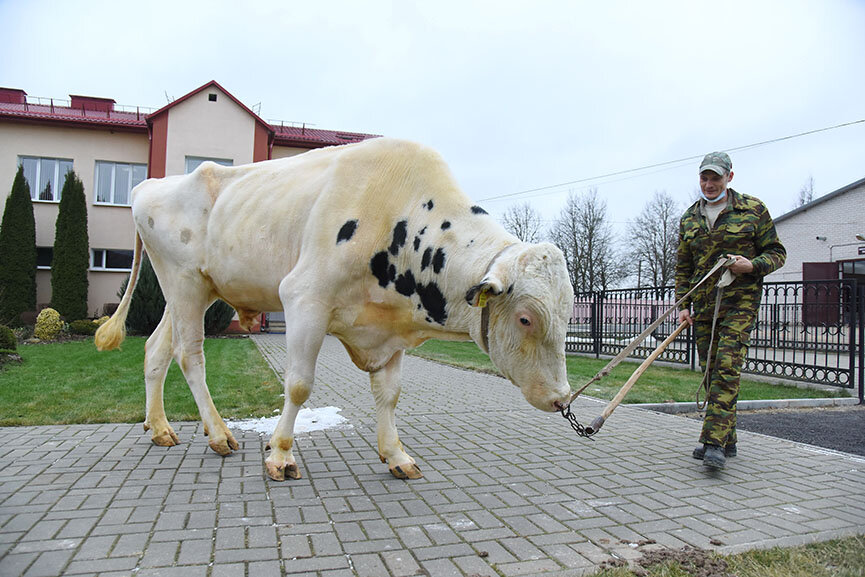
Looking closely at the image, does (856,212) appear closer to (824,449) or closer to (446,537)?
(824,449)

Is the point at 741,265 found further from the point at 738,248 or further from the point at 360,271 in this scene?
the point at 360,271

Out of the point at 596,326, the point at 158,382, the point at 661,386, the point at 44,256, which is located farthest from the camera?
the point at 44,256

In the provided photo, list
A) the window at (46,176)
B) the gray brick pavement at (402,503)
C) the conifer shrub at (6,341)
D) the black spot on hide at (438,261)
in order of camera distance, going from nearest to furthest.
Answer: the gray brick pavement at (402,503) → the black spot on hide at (438,261) → the conifer shrub at (6,341) → the window at (46,176)

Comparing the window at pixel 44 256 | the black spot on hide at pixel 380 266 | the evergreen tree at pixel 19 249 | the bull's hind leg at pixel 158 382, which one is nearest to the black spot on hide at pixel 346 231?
the black spot on hide at pixel 380 266

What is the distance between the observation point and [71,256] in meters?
19.9

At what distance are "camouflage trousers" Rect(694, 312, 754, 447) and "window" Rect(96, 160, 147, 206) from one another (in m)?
22.4

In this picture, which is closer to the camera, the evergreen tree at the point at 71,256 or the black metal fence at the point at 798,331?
the black metal fence at the point at 798,331

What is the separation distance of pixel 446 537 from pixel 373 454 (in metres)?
1.87

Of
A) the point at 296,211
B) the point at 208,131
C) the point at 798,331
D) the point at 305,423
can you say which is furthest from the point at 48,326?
the point at 798,331

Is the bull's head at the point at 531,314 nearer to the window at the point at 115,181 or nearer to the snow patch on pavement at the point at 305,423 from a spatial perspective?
the snow patch on pavement at the point at 305,423

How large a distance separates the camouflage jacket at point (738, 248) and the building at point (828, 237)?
23317 millimetres

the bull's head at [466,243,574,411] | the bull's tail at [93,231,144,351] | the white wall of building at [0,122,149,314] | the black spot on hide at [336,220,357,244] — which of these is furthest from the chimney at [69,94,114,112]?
the bull's head at [466,243,574,411]

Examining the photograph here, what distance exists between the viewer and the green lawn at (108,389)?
6143mm

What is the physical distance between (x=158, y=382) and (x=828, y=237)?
98.1 ft
